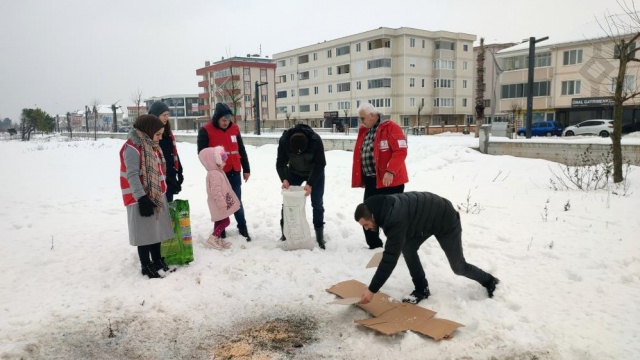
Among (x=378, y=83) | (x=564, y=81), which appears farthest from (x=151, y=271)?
(x=378, y=83)

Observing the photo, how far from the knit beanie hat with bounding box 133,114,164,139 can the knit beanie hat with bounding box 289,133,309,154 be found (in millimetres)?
1622

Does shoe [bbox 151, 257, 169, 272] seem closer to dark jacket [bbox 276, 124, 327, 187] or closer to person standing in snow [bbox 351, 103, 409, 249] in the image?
dark jacket [bbox 276, 124, 327, 187]

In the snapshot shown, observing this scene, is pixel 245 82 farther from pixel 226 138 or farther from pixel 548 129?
pixel 226 138

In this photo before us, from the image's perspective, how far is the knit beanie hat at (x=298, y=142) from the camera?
5.36m

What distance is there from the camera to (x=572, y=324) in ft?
11.9

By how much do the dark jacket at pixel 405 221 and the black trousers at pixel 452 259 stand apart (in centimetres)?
3

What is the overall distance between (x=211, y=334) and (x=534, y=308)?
3011 millimetres

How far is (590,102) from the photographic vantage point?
3538 centimetres

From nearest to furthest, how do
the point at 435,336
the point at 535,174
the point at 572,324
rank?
1. the point at 435,336
2. the point at 572,324
3. the point at 535,174

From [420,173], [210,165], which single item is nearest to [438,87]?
[420,173]

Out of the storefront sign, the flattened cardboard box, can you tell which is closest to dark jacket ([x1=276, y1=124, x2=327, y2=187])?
the flattened cardboard box

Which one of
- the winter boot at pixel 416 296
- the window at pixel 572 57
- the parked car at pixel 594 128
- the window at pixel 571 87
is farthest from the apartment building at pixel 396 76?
the winter boot at pixel 416 296

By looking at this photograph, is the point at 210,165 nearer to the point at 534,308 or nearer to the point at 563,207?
the point at 534,308

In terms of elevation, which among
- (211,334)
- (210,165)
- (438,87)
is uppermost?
(438,87)
